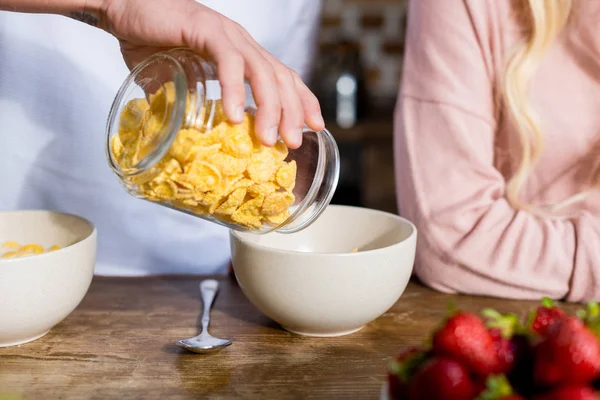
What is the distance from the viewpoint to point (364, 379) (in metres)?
0.71

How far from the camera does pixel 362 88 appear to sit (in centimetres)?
257

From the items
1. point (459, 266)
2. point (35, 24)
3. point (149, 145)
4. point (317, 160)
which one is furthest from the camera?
point (35, 24)

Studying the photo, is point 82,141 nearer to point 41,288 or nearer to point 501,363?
point 41,288

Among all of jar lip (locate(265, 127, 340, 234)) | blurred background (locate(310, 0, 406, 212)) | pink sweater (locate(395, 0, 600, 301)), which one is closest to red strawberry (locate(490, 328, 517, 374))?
jar lip (locate(265, 127, 340, 234))

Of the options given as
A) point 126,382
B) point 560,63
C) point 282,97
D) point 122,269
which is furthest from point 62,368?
point 560,63

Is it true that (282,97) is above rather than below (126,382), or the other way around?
above

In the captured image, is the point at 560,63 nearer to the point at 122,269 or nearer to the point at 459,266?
the point at 459,266

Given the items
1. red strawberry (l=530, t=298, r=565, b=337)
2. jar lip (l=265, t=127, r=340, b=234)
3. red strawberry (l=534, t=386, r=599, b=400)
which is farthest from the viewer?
jar lip (l=265, t=127, r=340, b=234)

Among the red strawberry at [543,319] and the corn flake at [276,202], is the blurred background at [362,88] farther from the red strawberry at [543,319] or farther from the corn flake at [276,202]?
the red strawberry at [543,319]

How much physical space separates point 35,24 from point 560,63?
899 millimetres

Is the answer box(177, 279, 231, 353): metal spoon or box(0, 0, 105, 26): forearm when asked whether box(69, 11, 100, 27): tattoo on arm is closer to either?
box(0, 0, 105, 26): forearm

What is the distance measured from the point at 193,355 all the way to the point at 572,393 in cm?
44

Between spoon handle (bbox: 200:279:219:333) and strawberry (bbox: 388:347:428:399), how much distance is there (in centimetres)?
35

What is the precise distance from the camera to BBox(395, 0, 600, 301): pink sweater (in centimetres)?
98
